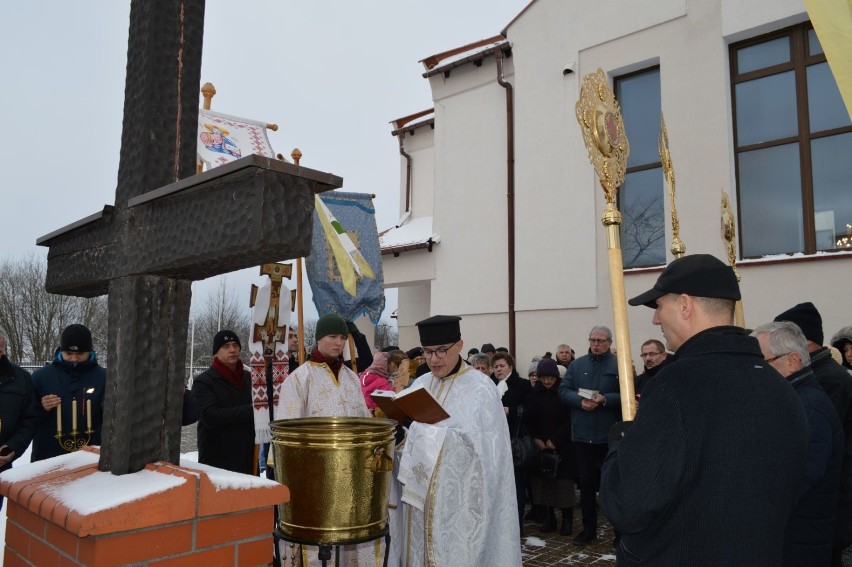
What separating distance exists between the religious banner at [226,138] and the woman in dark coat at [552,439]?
3760 mm

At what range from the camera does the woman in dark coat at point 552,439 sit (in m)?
6.53

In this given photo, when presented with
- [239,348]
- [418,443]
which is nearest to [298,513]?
[418,443]

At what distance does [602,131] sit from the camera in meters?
2.86

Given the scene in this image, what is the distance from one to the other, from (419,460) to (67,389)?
2.94m

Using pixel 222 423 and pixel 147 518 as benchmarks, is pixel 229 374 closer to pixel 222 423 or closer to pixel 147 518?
pixel 222 423

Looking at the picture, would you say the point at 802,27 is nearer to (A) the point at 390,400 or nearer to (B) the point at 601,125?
(B) the point at 601,125

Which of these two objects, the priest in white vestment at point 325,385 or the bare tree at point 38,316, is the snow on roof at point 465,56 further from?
the bare tree at point 38,316

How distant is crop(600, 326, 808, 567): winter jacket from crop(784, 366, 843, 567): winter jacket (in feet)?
4.72

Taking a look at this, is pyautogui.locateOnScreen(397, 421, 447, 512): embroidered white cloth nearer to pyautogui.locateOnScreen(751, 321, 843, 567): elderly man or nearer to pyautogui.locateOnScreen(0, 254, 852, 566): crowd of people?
pyautogui.locateOnScreen(0, 254, 852, 566): crowd of people

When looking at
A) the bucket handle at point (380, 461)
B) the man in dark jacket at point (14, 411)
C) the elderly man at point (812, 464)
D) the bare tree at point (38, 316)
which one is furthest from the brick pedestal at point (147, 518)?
the bare tree at point (38, 316)

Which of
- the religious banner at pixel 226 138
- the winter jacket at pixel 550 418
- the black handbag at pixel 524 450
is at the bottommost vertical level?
the black handbag at pixel 524 450

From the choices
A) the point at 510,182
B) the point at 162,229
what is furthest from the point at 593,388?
the point at 510,182

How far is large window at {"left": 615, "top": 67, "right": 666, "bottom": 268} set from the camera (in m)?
10.7

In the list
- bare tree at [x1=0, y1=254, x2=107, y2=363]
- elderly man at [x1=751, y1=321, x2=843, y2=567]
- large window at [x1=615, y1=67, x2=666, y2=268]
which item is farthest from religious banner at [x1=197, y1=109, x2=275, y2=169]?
bare tree at [x1=0, y1=254, x2=107, y2=363]
